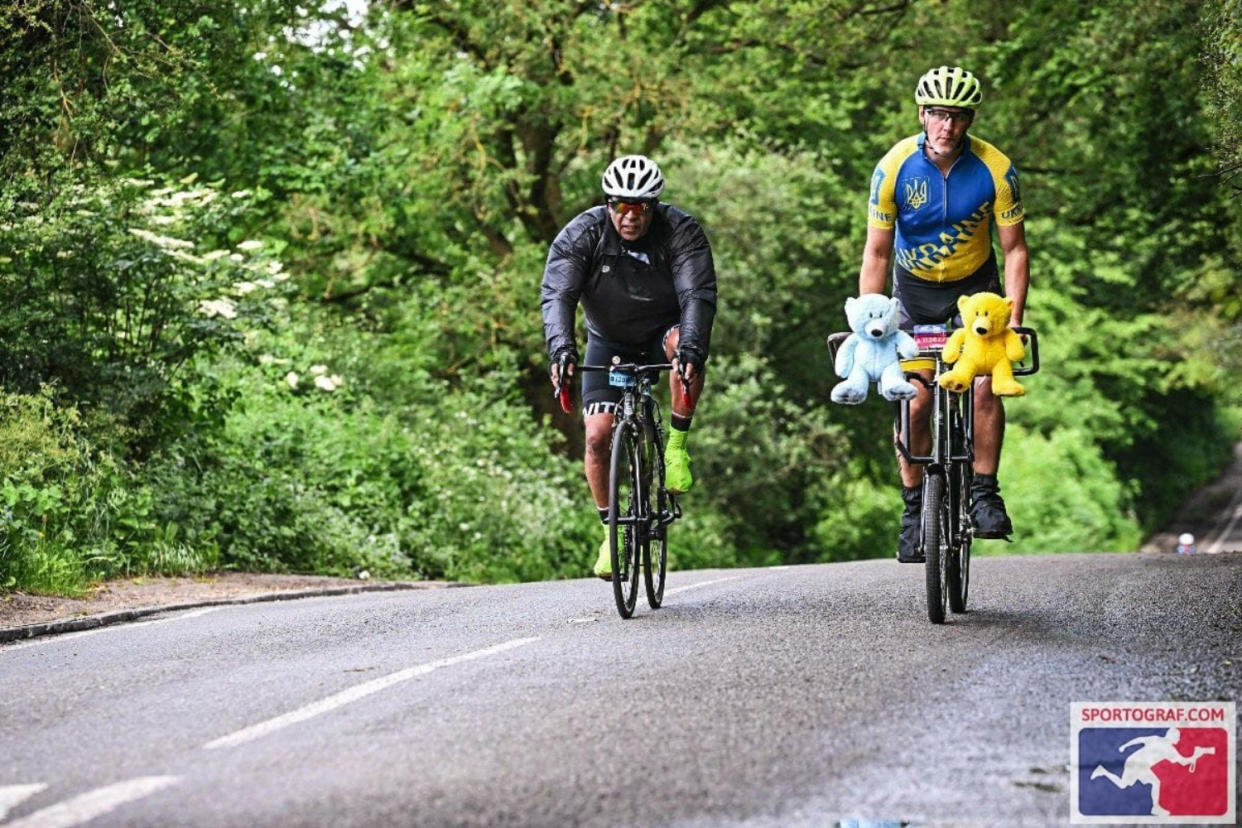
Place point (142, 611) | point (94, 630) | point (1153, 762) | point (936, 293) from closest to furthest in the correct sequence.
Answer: point (1153, 762) → point (936, 293) → point (94, 630) → point (142, 611)

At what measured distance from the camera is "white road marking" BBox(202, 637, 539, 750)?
238 inches

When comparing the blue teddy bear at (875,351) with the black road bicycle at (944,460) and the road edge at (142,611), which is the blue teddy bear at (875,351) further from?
the road edge at (142,611)

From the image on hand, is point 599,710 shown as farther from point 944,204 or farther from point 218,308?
point 218,308

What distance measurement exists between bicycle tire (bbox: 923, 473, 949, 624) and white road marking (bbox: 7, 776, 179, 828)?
4000 millimetres

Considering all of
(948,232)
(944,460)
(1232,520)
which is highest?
(948,232)

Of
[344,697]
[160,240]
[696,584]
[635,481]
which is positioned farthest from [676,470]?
[160,240]

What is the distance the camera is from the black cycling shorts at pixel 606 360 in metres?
9.53

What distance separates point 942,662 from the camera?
7.30 m

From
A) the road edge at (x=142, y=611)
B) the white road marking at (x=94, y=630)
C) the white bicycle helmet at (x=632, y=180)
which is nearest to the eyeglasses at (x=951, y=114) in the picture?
the white bicycle helmet at (x=632, y=180)

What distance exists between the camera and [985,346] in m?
8.48

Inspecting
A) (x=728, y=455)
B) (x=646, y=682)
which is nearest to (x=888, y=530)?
(x=728, y=455)

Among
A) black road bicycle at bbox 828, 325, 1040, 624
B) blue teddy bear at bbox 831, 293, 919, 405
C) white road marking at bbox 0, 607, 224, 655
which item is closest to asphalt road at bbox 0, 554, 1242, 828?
white road marking at bbox 0, 607, 224, 655

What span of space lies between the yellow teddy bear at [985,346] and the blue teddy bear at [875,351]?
0.79ft

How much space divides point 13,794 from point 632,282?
494 centimetres
